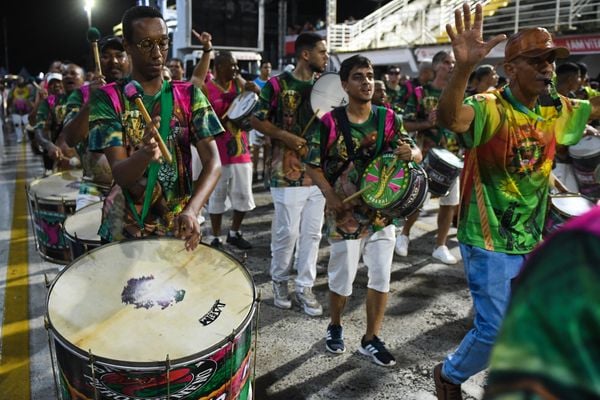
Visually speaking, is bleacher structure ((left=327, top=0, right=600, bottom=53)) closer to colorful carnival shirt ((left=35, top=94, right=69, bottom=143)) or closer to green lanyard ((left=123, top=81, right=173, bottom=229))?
colorful carnival shirt ((left=35, top=94, right=69, bottom=143))

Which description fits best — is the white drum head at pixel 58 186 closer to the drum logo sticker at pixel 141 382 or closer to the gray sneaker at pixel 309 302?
the gray sneaker at pixel 309 302

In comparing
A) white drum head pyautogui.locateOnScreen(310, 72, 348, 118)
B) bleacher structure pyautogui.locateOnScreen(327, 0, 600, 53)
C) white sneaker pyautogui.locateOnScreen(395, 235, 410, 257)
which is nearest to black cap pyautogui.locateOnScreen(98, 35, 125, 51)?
white drum head pyautogui.locateOnScreen(310, 72, 348, 118)

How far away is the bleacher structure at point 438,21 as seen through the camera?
1403 cm

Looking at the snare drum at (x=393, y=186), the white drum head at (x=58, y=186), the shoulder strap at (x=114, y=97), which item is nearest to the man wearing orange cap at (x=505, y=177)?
the snare drum at (x=393, y=186)

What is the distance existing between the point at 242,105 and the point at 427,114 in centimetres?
201

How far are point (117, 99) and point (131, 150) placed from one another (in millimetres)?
243

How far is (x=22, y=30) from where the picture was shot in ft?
125

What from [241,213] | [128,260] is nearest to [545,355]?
[128,260]

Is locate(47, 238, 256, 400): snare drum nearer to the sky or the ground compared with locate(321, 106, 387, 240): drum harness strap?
nearer to the ground

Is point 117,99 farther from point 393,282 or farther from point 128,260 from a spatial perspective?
point 393,282

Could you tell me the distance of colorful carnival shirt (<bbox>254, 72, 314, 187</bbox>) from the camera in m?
4.54

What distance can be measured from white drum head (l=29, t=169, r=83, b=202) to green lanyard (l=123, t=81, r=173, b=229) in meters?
1.96

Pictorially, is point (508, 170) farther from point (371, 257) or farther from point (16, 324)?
point (16, 324)

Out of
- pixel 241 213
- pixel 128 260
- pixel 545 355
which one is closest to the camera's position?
pixel 545 355
